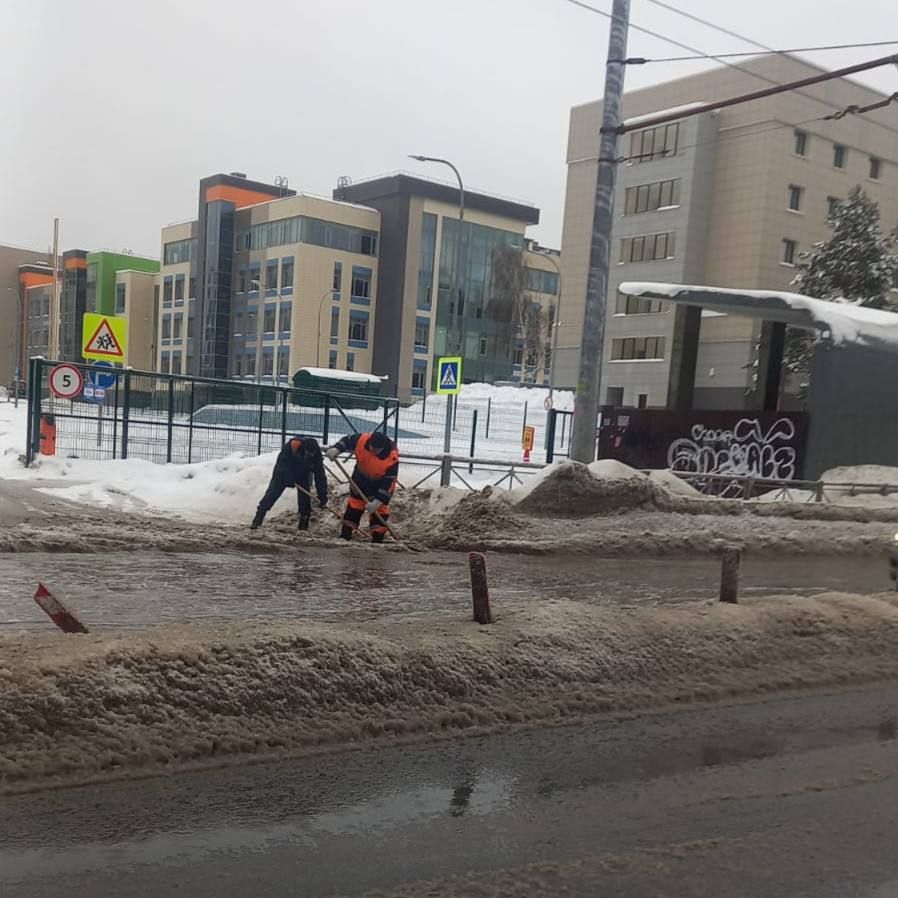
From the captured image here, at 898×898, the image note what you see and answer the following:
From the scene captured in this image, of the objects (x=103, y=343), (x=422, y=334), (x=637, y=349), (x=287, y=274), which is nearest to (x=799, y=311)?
(x=103, y=343)

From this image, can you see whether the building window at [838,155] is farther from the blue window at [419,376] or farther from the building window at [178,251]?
the building window at [178,251]

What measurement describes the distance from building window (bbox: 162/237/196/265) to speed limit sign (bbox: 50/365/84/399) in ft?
202

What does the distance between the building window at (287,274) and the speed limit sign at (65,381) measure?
5050 cm

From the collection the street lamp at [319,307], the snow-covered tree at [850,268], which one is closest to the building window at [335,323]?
the street lamp at [319,307]

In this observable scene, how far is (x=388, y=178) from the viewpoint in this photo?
6462 centimetres

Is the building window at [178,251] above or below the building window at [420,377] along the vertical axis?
above

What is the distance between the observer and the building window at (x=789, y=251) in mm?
44062

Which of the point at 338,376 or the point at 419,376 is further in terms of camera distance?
the point at 419,376

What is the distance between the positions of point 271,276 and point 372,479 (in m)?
57.1

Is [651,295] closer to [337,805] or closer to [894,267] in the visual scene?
[337,805]

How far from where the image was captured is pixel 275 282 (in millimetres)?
64562

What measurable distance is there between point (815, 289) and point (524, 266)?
3790 cm

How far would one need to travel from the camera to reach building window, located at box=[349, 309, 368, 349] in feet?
217

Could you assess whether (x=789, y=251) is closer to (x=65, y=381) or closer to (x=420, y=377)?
(x=420, y=377)
